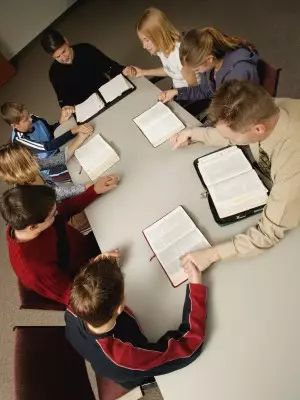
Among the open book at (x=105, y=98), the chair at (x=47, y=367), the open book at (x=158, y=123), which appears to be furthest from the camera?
the open book at (x=105, y=98)

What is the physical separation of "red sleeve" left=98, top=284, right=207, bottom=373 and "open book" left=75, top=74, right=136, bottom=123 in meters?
1.37

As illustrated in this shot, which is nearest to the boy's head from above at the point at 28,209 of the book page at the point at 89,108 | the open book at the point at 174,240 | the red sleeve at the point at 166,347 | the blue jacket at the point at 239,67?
the open book at the point at 174,240

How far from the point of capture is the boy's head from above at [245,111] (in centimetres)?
121

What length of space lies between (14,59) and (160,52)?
2.94m

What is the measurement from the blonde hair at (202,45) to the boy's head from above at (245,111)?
1.75 ft

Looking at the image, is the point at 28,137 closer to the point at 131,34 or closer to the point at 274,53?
the point at 274,53

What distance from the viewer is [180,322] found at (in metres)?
1.32

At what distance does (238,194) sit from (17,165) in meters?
1.04

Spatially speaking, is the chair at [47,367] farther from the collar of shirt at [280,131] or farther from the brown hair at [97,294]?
the collar of shirt at [280,131]

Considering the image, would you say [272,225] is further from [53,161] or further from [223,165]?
[53,161]

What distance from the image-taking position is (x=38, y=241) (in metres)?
1.50

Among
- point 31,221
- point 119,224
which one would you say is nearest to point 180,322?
point 119,224

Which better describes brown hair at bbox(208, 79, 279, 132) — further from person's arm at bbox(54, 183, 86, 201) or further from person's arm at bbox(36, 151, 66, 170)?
person's arm at bbox(36, 151, 66, 170)

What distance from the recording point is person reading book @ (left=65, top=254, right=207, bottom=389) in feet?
3.73
